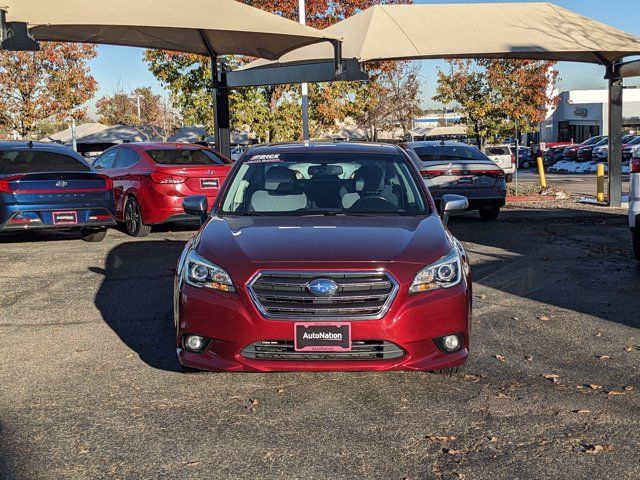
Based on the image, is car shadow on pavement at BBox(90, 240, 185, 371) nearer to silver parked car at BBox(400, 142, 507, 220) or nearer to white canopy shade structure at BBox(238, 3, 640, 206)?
silver parked car at BBox(400, 142, 507, 220)

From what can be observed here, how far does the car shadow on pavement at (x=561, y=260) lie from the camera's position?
8.07m

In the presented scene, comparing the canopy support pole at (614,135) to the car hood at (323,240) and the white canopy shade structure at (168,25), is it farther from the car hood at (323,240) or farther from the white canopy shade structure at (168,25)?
the car hood at (323,240)

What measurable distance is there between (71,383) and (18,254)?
21.9ft

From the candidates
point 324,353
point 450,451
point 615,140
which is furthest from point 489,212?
point 450,451

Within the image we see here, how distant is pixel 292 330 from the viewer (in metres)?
4.73

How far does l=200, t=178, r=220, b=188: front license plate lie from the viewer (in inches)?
502

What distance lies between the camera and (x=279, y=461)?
404 cm

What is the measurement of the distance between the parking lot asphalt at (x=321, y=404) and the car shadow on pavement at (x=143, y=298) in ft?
0.10

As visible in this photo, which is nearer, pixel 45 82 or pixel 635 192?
pixel 635 192

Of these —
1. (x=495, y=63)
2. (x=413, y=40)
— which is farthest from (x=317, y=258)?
(x=495, y=63)

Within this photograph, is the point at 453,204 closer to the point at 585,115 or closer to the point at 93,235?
the point at 93,235

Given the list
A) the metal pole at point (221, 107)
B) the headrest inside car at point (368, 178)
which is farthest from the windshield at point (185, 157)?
the headrest inside car at point (368, 178)

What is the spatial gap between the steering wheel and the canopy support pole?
12.9 m

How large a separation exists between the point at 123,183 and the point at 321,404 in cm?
930
